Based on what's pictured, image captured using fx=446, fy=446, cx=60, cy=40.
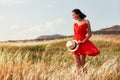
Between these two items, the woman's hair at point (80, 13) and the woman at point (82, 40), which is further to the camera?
the woman's hair at point (80, 13)

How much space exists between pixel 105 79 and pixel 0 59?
6.52ft

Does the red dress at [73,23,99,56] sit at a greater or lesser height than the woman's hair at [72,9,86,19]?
lesser

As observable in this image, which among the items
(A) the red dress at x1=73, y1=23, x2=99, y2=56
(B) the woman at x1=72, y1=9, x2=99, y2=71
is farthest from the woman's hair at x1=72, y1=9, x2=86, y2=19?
(A) the red dress at x1=73, y1=23, x2=99, y2=56

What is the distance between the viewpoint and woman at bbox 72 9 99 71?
9.56m

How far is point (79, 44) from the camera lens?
9594mm

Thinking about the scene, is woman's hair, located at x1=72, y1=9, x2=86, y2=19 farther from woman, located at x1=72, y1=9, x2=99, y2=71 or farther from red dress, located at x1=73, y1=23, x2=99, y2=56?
red dress, located at x1=73, y1=23, x2=99, y2=56

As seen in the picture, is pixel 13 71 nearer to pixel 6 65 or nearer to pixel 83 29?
pixel 6 65

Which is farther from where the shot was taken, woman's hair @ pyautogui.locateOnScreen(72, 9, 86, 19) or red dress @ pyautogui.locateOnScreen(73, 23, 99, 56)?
woman's hair @ pyautogui.locateOnScreen(72, 9, 86, 19)

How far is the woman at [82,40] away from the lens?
956 cm

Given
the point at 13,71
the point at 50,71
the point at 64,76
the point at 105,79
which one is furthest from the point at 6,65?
the point at 105,79

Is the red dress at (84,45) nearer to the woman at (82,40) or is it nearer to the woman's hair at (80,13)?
the woman at (82,40)

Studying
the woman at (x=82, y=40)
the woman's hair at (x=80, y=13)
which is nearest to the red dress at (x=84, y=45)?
the woman at (x=82, y=40)

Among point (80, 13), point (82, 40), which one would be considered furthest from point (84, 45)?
point (80, 13)

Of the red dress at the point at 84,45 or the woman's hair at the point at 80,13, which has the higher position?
the woman's hair at the point at 80,13
